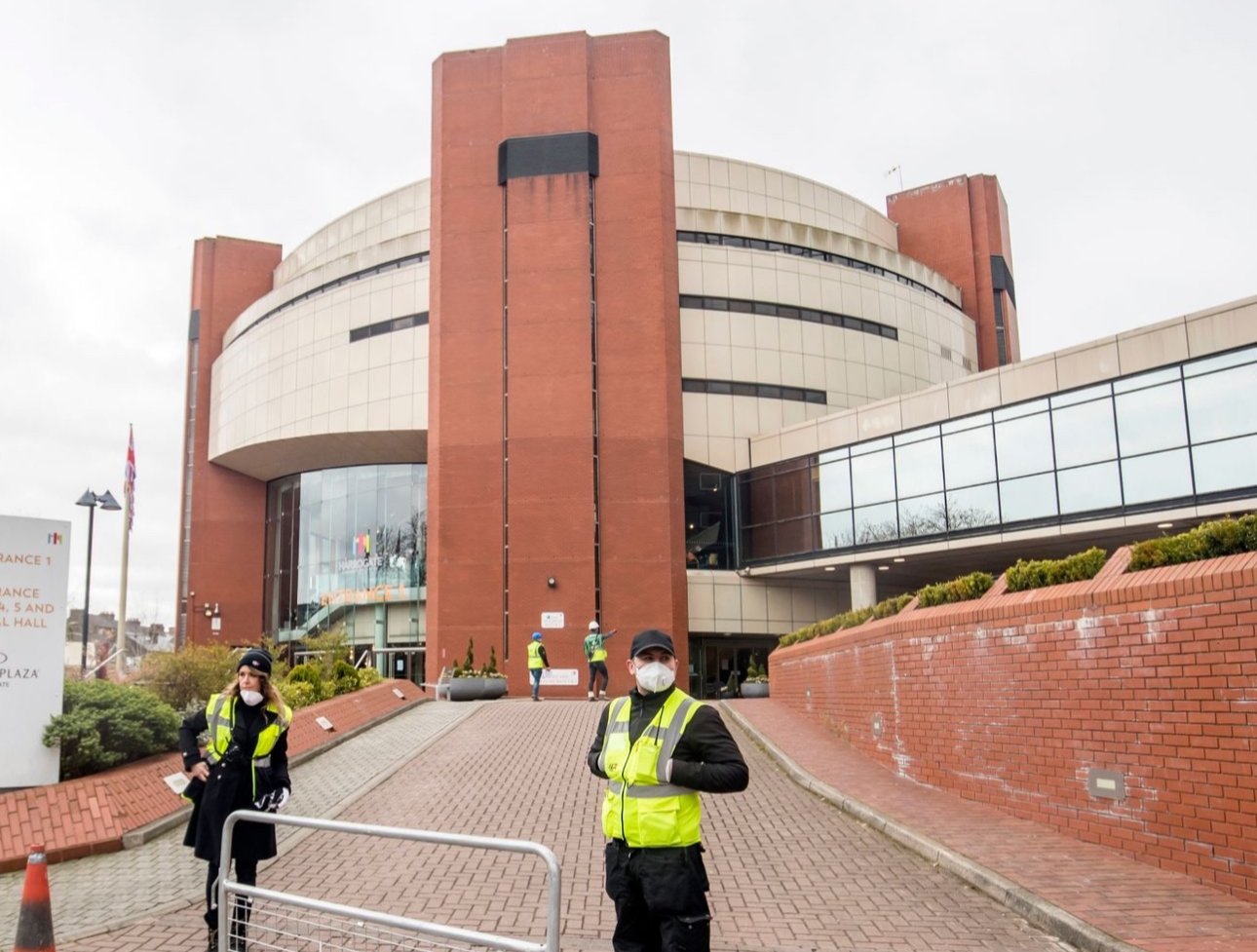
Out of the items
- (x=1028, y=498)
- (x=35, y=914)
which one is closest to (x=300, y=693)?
(x=35, y=914)

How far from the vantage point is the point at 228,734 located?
657cm

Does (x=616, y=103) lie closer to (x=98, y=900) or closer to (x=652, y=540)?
(x=652, y=540)

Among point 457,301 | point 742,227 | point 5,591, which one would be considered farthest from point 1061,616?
point 742,227

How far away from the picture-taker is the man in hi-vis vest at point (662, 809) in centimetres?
468

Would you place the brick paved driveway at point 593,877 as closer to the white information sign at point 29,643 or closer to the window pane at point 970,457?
the white information sign at point 29,643

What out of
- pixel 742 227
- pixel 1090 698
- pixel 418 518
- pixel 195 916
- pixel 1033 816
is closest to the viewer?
pixel 195 916

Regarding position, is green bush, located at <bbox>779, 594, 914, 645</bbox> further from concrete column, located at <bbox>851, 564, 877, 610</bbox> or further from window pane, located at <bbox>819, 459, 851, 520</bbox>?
window pane, located at <bbox>819, 459, 851, 520</bbox>

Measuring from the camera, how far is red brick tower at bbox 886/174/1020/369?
4716cm

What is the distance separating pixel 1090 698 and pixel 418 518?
32.9 m

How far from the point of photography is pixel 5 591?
10367 millimetres

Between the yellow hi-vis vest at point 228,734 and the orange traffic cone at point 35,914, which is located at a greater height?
the yellow hi-vis vest at point 228,734

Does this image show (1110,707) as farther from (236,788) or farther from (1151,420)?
(1151,420)

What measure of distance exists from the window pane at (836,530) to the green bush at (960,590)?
700 inches


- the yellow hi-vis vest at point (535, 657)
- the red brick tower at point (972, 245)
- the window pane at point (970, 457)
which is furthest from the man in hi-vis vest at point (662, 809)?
the red brick tower at point (972, 245)
